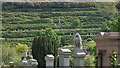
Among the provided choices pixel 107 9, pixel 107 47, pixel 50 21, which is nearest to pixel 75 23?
pixel 50 21

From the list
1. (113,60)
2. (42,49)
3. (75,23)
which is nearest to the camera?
(113,60)

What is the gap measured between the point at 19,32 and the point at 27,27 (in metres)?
5.15

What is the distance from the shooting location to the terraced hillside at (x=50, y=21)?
86375 mm

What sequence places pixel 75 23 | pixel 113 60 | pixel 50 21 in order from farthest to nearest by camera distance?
1. pixel 50 21
2. pixel 75 23
3. pixel 113 60

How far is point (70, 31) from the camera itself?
8919 centimetres

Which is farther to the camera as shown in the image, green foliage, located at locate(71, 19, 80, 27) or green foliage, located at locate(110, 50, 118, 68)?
green foliage, located at locate(71, 19, 80, 27)

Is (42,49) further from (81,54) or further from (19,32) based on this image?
(19,32)

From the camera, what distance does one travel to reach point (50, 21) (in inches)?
3829

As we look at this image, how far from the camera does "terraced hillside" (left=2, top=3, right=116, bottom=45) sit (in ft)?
283

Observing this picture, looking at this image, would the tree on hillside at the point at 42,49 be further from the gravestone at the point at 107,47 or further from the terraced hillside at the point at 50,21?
the terraced hillside at the point at 50,21

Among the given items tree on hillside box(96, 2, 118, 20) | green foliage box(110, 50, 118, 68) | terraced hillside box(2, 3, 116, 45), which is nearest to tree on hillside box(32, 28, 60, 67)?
green foliage box(110, 50, 118, 68)

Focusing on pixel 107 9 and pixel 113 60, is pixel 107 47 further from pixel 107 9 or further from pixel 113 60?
pixel 107 9

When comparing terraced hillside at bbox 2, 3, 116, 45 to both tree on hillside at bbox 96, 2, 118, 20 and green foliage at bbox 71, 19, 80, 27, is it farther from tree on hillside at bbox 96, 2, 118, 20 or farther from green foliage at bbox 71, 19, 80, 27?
tree on hillside at bbox 96, 2, 118, 20

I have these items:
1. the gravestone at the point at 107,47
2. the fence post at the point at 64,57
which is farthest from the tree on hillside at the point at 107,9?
the fence post at the point at 64,57
